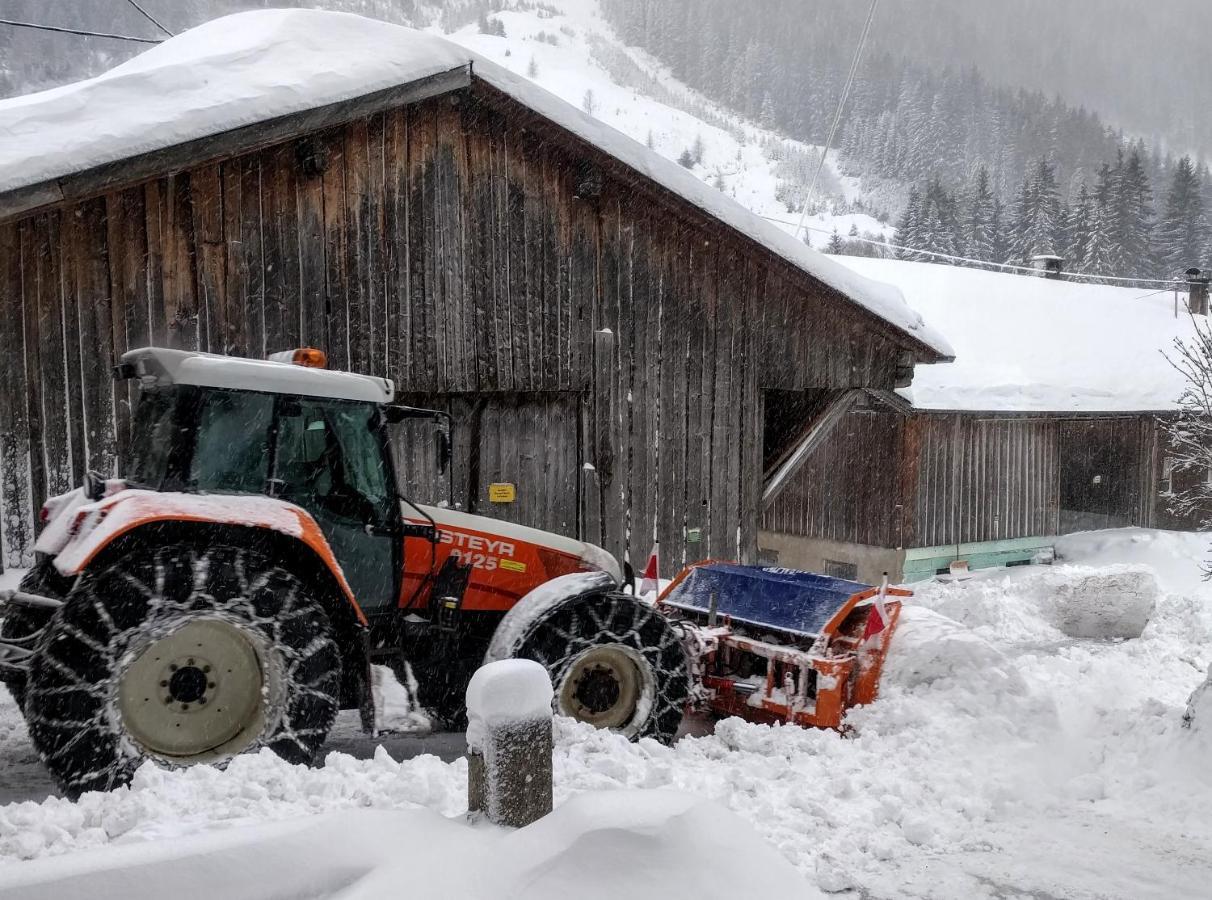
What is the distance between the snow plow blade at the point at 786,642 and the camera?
5.76 m

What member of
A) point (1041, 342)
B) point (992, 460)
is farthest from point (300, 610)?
point (1041, 342)

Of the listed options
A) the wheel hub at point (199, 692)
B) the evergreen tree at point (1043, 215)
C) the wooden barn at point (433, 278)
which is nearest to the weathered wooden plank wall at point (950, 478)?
the wooden barn at point (433, 278)

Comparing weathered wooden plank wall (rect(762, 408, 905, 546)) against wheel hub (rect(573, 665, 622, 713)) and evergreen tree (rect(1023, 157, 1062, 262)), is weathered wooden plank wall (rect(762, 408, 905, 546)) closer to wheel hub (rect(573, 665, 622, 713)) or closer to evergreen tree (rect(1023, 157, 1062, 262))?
wheel hub (rect(573, 665, 622, 713))

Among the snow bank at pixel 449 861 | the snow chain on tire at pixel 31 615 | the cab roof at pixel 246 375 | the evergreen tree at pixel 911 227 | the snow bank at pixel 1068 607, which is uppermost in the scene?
the evergreen tree at pixel 911 227

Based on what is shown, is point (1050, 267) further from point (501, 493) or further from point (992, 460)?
point (501, 493)

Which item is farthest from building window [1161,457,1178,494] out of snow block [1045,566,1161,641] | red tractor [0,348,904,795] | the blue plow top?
red tractor [0,348,904,795]

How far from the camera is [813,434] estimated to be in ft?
34.0

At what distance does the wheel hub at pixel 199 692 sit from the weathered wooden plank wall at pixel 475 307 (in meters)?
3.45

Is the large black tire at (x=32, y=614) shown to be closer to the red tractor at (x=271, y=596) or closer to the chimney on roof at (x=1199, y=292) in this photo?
the red tractor at (x=271, y=596)

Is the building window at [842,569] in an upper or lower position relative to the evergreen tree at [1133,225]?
lower

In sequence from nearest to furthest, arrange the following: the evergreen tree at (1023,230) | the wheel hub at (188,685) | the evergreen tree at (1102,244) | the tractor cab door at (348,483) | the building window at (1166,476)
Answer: the wheel hub at (188,685) < the tractor cab door at (348,483) < the building window at (1166,476) < the evergreen tree at (1102,244) < the evergreen tree at (1023,230)

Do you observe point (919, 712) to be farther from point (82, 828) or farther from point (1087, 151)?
point (1087, 151)

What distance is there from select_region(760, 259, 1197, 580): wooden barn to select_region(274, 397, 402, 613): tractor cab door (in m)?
11.7

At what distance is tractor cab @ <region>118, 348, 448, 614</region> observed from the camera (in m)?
4.41
